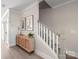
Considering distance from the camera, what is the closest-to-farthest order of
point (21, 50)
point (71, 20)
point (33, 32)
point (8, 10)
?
point (8, 10) < point (21, 50) < point (33, 32) < point (71, 20)

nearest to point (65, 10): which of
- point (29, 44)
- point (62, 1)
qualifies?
point (62, 1)

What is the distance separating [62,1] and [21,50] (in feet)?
4.28

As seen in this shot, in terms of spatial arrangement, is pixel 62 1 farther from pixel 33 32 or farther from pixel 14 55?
pixel 14 55

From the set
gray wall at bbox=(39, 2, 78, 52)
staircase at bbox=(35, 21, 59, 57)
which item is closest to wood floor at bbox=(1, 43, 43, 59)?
staircase at bbox=(35, 21, 59, 57)

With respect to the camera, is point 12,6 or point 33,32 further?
point 33,32

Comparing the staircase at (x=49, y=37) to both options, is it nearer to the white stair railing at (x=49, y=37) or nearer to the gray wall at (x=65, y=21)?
the white stair railing at (x=49, y=37)

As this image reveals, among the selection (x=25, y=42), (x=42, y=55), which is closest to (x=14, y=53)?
(x=25, y=42)

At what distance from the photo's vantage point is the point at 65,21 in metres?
2.00

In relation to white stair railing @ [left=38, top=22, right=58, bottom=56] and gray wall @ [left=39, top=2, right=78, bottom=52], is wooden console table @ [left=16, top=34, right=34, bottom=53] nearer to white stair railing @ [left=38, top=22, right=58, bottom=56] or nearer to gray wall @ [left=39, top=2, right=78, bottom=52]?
white stair railing @ [left=38, top=22, right=58, bottom=56]

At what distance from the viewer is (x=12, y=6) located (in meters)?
1.32

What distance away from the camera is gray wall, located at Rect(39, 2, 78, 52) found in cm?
164

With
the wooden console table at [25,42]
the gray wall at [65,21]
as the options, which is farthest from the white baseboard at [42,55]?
the gray wall at [65,21]

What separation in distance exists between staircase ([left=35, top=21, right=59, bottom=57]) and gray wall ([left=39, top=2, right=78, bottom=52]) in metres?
0.16

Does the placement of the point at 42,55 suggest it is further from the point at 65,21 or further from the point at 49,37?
the point at 65,21
